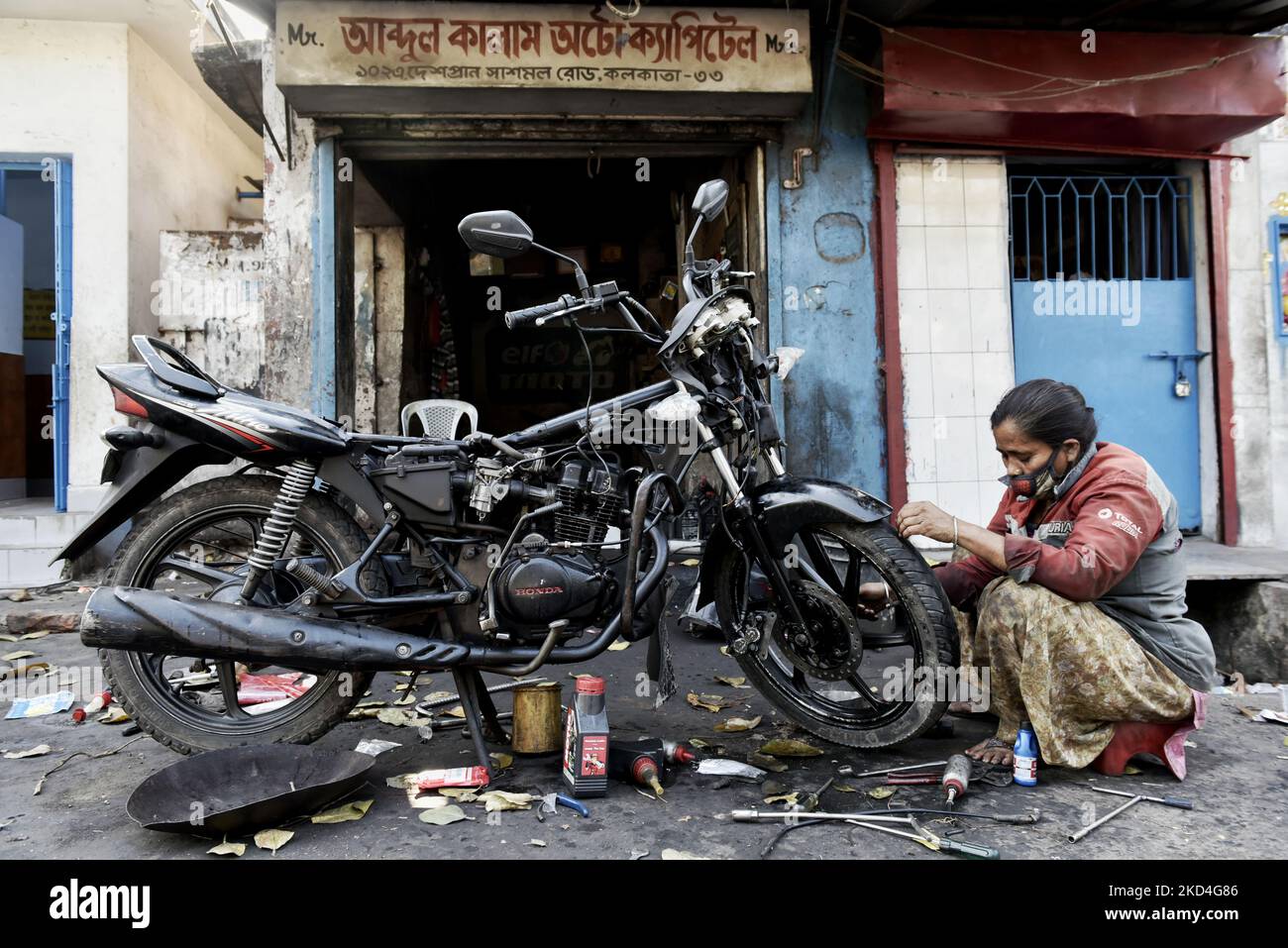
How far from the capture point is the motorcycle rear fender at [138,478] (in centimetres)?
264

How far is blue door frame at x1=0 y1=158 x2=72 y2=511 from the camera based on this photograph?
6586mm

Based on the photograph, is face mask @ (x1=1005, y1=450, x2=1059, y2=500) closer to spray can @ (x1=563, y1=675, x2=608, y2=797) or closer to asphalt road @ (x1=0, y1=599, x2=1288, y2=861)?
asphalt road @ (x1=0, y1=599, x2=1288, y2=861)

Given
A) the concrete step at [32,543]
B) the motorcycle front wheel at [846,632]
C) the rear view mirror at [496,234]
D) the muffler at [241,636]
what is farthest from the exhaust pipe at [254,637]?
the concrete step at [32,543]

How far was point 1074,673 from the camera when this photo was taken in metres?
2.58

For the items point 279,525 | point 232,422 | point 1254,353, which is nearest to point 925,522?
point 279,525

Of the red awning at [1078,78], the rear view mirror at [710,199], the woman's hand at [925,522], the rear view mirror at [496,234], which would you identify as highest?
the red awning at [1078,78]

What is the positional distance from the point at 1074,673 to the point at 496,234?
7.39 ft

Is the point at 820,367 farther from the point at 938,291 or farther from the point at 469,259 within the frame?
the point at 469,259

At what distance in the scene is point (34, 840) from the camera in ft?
7.34

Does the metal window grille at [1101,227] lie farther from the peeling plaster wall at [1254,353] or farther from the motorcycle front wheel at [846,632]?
the motorcycle front wheel at [846,632]

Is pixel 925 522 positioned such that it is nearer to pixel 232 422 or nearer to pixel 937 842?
pixel 937 842

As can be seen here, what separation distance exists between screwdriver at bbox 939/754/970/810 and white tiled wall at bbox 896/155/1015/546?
320cm

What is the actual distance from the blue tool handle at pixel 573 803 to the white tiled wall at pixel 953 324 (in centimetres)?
380
